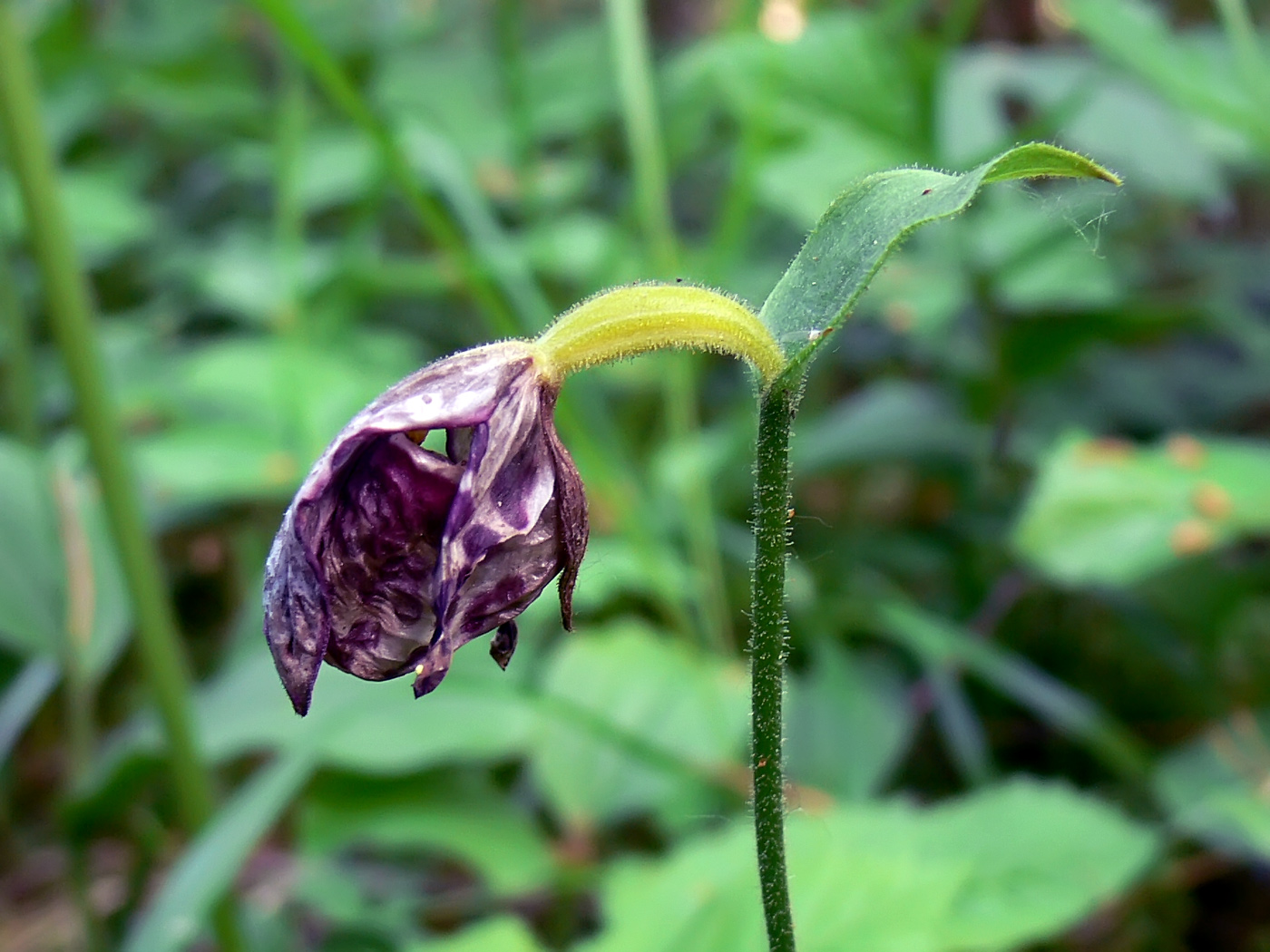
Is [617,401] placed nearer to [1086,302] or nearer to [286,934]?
[1086,302]

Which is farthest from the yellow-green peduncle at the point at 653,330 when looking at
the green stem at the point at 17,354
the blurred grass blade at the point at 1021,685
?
the green stem at the point at 17,354

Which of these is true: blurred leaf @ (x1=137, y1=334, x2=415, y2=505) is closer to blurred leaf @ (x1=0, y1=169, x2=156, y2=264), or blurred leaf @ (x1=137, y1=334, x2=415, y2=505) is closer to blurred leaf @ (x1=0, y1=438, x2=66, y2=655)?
blurred leaf @ (x1=0, y1=438, x2=66, y2=655)

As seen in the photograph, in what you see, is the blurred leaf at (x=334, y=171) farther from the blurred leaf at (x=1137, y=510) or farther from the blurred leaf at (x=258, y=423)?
the blurred leaf at (x=1137, y=510)

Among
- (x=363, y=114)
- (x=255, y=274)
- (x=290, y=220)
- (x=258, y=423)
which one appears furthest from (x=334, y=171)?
(x=363, y=114)

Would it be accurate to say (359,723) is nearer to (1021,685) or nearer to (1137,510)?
(1021,685)

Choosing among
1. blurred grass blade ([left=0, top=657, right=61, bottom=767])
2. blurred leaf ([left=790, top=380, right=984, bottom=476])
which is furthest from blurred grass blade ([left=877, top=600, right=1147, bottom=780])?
blurred grass blade ([left=0, top=657, right=61, bottom=767])

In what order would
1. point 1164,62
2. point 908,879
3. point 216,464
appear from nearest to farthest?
point 908,879 → point 1164,62 → point 216,464

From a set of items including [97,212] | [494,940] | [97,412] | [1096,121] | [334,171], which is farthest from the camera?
[334,171]
